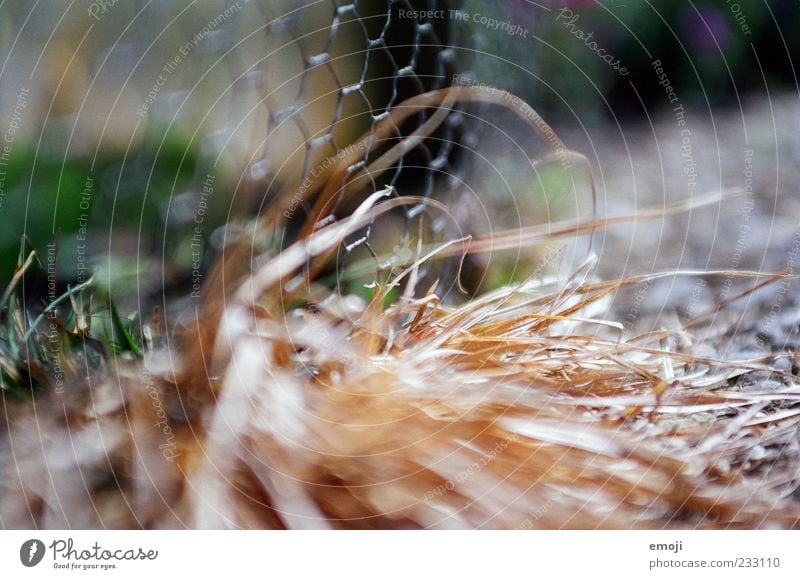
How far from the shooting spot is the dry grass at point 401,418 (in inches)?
16.0

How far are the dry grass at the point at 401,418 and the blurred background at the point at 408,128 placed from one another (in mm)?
17

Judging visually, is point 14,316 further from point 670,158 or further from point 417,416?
point 670,158

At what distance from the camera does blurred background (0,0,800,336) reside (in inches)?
16.0

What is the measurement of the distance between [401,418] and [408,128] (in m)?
0.17

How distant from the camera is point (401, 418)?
42 cm

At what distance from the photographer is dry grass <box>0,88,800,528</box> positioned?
41cm

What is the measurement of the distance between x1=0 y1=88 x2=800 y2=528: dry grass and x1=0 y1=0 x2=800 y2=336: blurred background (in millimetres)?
17

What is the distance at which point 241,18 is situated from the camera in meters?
0.42

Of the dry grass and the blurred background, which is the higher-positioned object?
Answer: the blurred background

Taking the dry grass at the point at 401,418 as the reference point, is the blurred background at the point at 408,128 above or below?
above

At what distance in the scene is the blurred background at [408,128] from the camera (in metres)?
0.41
